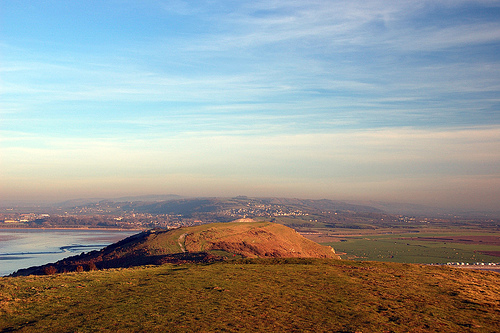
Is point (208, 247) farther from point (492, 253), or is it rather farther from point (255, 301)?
point (492, 253)

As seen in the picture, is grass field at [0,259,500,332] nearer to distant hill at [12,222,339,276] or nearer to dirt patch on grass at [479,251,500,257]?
distant hill at [12,222,339,276]

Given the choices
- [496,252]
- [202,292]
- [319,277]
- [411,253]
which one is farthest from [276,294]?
[496,252]

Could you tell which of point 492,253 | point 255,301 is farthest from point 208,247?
point 492,253

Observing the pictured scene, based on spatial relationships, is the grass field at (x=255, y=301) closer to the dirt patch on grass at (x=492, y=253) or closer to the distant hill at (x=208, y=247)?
the distant hill at (x=208, y=247)

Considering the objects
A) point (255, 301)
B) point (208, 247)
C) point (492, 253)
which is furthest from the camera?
point (492, 253)

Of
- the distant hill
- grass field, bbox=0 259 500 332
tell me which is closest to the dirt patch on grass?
the distant hill

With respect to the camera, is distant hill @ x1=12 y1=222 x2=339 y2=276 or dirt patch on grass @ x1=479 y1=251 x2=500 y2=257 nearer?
distant hill @ x1=12 y1=222 x2=339 y2=276
